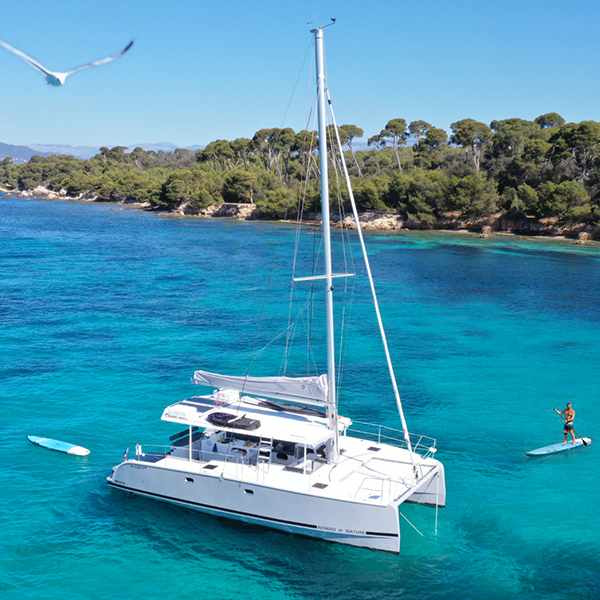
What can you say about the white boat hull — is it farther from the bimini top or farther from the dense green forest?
the dense green forest

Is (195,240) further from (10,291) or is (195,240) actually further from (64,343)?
(64,343)

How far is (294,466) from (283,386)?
8.90ft

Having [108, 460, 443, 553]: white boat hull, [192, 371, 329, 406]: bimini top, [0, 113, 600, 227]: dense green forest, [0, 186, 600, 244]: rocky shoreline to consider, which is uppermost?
[0, 113, 600, 227]: dense green forest

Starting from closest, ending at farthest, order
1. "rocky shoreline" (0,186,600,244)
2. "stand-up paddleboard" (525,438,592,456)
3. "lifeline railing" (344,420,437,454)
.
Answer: "stand-up paddleboard" (525,438,592,456)
"lifeline railing" (344,420,437,454)
"rocky shoreline" (0,186,600,244)

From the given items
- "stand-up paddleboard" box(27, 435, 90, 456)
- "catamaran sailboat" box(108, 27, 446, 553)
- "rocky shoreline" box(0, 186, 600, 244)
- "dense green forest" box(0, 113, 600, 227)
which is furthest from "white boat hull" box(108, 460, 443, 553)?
"rocky shoreline" box(0, 186, 600, 244)

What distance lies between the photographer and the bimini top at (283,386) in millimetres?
19297

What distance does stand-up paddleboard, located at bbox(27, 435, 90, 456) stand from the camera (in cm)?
2303

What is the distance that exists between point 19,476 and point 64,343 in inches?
638

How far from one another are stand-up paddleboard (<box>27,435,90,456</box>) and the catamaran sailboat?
3.71 meters

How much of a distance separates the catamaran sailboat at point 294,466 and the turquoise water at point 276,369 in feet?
2.76

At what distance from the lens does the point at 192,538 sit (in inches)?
704

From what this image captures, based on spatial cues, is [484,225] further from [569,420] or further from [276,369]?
[569,420]

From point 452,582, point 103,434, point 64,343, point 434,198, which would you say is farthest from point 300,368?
point 434,198

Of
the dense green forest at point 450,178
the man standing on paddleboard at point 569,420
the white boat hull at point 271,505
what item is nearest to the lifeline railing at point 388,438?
the man standing on paddleboard at point 569,420
